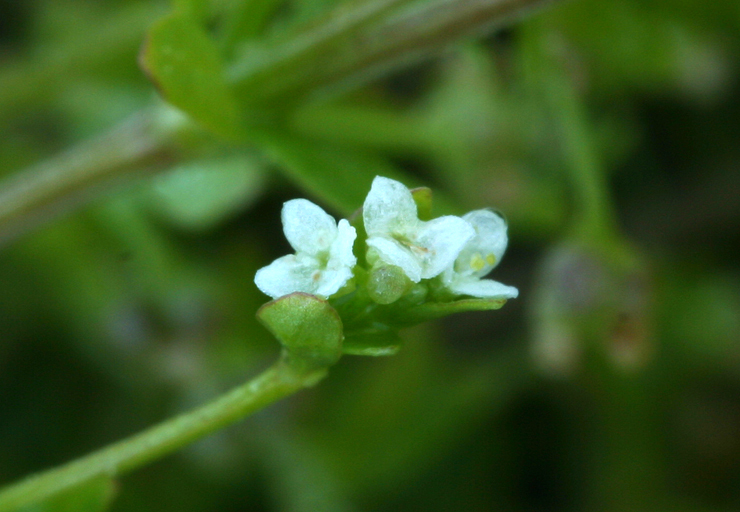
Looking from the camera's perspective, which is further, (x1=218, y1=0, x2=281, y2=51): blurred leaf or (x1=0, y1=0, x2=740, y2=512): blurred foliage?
(x1=0, y1=0, x2=740, y2=512): blurred foliage

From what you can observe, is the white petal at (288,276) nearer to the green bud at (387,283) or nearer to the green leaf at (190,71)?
the green bud at (387,283)

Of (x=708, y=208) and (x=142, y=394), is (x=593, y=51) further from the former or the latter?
(x=142, y=394)

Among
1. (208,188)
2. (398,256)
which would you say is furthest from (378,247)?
(208,188)

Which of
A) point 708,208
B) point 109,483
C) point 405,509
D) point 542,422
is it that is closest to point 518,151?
point 708,208

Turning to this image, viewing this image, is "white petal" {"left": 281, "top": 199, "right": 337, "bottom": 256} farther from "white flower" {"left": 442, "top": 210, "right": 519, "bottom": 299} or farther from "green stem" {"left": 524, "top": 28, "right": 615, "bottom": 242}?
"green stem" {"left": 524, "top": 28, "right": 615, "bottom": 242}

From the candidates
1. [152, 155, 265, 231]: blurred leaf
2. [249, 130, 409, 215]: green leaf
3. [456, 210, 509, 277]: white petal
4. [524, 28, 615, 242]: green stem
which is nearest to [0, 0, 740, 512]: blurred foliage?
[152, 155, 265, 231]: blurred leaf

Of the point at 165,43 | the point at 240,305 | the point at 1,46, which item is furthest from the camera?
the point at 1,46

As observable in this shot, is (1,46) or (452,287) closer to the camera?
(452,287)

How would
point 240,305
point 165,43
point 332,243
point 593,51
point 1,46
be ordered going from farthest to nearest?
point 1,46
point 240,305
point 593,51
point 165,43
point 332,243
